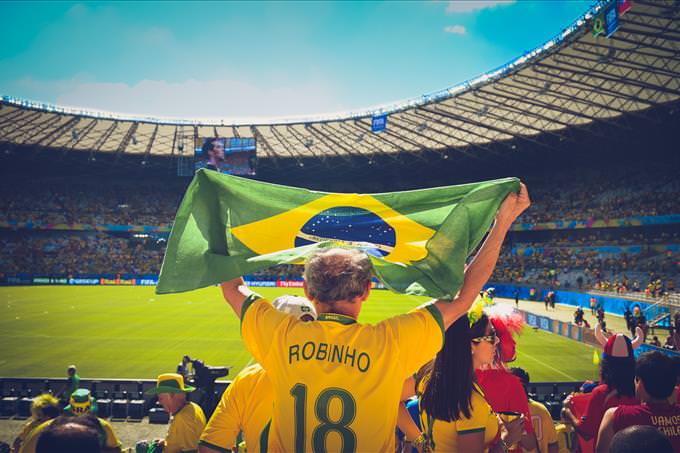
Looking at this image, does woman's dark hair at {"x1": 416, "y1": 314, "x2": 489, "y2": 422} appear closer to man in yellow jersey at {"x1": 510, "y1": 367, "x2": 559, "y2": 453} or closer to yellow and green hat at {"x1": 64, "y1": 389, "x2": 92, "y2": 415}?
man in yellow jersey at {"x1": 510, "y1": 367, "x2": 559, "y2": 453}

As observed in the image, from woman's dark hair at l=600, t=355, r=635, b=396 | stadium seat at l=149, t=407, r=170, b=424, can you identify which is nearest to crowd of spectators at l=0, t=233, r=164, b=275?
stadium seat at l=149, t=407, r=170, b=424

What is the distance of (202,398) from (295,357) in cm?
489

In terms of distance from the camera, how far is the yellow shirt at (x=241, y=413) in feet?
10.3

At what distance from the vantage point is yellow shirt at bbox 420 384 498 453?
3.00 metres

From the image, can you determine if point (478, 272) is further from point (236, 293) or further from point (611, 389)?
point (611, 389)

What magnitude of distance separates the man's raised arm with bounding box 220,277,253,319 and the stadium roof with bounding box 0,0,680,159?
24.9 meters

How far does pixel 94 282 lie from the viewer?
1788 inches

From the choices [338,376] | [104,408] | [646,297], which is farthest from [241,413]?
[646,297]

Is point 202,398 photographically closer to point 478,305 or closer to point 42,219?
point 478,305

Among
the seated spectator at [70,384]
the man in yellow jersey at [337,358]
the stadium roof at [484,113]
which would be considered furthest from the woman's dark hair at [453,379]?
the stadium roof at [484,113]

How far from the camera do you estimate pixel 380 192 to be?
47781 millimetres

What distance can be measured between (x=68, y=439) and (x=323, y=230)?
221 cm

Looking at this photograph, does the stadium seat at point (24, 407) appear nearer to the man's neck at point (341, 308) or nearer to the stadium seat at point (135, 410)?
the stadium seat at point (135, 410)

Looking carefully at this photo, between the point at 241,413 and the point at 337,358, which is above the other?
the point at 337,358
